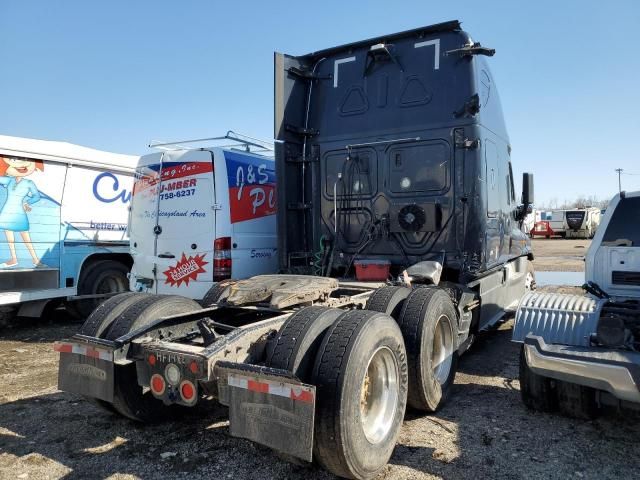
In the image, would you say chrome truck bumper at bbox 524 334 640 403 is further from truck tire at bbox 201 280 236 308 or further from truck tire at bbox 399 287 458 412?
truck tire at bbox 201 280 236 308

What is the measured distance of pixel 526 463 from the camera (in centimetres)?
331

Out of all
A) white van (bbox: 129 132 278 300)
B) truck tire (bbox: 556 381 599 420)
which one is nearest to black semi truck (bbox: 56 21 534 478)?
white van (bbox: 129 132 278 300)

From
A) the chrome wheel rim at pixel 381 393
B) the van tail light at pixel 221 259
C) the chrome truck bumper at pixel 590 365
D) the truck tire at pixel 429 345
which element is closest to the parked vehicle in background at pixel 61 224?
the van tail light at pixel 221 259

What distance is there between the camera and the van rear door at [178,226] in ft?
20.0

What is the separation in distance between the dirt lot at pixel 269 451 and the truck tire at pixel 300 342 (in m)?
0.81

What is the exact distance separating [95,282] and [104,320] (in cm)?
537

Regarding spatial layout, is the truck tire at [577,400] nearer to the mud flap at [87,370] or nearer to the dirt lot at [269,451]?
the dirt lot at [269,451]

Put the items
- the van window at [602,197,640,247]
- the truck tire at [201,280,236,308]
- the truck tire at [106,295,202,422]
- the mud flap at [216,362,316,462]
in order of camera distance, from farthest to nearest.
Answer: the van window at [602,197,640,247] < the truck tire at [201,280,236,308] < the truck tire at [106,295,202,422] < the mud flap at [216,362,316,462]

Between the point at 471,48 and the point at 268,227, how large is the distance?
340cm

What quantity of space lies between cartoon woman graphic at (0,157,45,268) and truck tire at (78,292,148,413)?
4.59 meters

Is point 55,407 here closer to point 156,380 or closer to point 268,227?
point 156,380

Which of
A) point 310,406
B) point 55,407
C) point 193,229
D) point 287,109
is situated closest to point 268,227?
point 193,229

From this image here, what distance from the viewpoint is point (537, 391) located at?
406cm

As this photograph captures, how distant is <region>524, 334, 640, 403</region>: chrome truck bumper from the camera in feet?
10.3
